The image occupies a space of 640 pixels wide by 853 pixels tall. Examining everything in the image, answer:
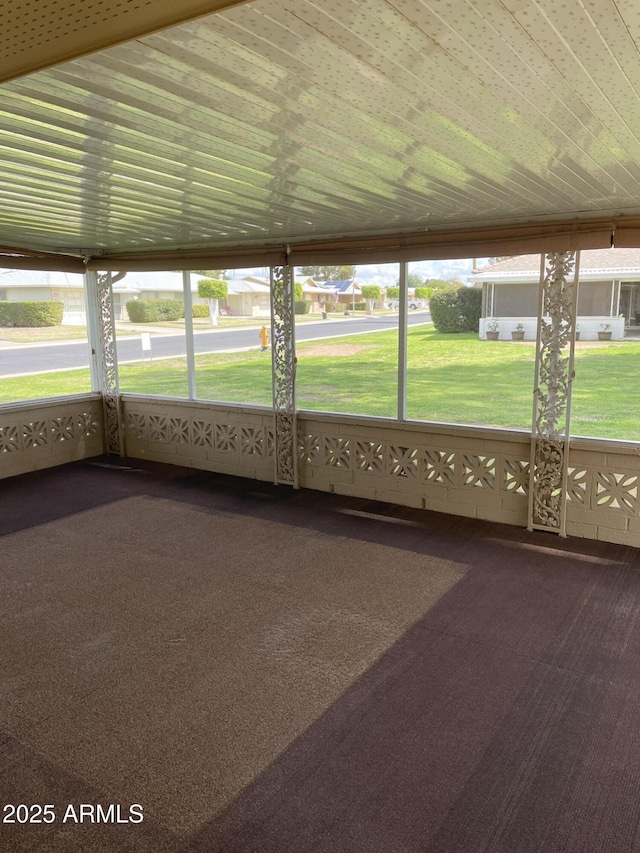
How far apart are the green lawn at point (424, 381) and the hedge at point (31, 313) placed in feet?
2.24

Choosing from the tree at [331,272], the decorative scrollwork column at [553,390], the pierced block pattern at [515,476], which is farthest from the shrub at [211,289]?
the pierced block pattern at [515,476]

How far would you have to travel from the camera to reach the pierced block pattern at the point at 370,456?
6246 mm

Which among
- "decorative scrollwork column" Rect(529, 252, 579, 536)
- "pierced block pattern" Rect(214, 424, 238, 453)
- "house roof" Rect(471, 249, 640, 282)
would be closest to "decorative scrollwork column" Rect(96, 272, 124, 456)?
"pierced block pattern" Rect(214, 424, 238, 453)

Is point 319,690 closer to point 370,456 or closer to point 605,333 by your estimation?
point 370,456

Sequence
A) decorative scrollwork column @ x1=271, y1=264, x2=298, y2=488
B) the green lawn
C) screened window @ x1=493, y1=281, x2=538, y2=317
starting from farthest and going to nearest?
decorative scrollwork column @ x1=271, y1=264, x2=298, y2=488
the green lawn
screened window @ x1=493, y1=281, x2=538, y2=317

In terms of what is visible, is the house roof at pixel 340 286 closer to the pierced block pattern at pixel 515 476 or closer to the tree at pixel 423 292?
the tree at pixel 423 292

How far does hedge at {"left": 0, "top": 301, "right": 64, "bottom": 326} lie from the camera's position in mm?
7281

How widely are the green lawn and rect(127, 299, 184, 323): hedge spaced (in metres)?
0.59

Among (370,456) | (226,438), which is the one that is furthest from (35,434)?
(370,456)

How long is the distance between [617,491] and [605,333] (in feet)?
4.93

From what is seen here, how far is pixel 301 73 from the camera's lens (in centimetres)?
208

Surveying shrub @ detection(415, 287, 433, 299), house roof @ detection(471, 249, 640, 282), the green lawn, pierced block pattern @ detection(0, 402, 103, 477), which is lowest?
pierced block pattern @ detection(0, 402, 103, 477)

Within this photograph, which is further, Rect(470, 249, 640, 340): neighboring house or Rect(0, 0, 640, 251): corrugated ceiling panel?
Rect(470, 249, 640, 340): neighboring house

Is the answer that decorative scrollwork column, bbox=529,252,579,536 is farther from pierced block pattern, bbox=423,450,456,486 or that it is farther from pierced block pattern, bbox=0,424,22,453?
pierced block pattern, bbox=0,424,22,453
